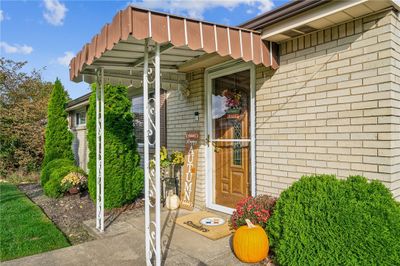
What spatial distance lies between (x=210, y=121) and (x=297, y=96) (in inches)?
75.2

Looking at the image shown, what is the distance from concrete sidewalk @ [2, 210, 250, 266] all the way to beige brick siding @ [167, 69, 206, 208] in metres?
1.24

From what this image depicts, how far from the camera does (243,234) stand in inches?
128

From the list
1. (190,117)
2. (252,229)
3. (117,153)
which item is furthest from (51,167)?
(252,229)

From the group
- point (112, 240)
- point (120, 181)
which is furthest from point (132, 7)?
point (120, 181)

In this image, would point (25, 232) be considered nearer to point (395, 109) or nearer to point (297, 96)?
point (297, 96)

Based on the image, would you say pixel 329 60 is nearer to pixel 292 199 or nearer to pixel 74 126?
pixel 292 199

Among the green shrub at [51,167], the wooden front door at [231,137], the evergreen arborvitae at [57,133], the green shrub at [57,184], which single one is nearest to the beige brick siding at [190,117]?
the wooden front door at [231,137]

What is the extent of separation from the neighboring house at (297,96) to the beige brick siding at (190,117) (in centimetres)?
5

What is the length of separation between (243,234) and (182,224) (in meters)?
1.55

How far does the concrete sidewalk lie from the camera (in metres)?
3.33

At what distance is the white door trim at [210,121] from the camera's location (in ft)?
14.5

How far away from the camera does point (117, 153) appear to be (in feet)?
19.2

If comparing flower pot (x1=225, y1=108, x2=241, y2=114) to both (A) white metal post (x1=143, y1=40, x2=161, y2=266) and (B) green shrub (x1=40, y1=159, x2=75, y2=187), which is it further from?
(B) green shrub (x1=40, y1=159, x2=75, y2=187)

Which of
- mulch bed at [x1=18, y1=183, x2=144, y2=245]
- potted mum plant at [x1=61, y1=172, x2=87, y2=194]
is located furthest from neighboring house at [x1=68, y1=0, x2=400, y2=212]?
potted mum plant at [x1=61, y1=172, x2=87, y2=194]
